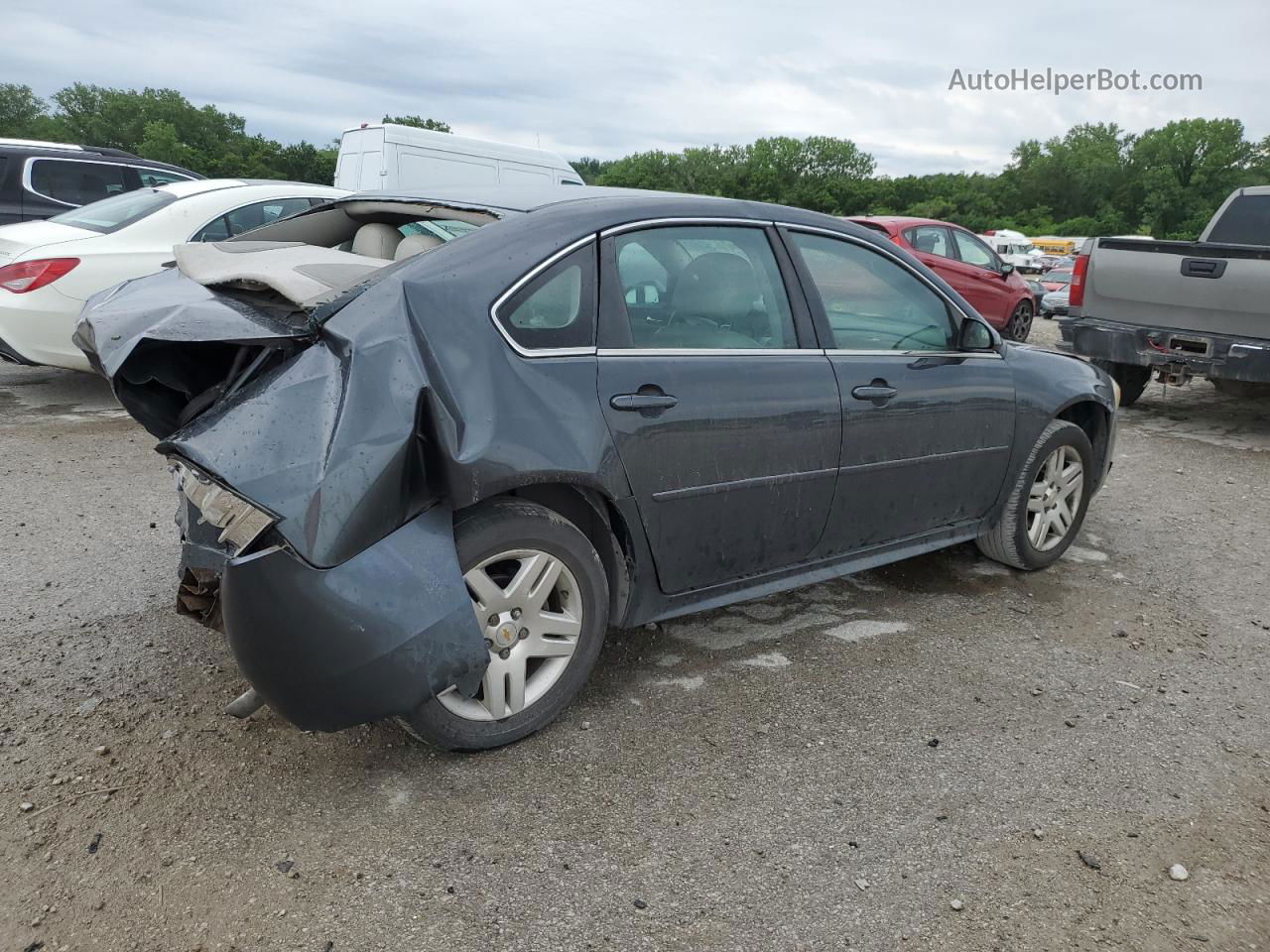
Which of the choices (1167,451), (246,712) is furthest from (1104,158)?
(246,712)

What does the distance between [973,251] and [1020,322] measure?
4.47ft

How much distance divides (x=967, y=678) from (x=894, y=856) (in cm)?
114

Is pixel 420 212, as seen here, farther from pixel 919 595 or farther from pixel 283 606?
pixel 919 595

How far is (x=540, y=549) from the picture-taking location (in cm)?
277

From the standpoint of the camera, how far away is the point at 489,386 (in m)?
2.64

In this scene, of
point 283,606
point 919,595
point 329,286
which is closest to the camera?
point 283,606

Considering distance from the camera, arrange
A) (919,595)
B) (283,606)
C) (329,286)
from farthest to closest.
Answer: (919,595) < (329,286) < (283,606)

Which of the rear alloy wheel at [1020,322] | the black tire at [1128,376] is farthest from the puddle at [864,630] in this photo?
the rear alloy wheel at [1020,322]

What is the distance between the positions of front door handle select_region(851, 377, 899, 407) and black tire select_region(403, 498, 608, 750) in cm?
121

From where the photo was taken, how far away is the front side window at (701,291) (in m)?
3.06

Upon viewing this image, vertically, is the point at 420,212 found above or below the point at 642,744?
above

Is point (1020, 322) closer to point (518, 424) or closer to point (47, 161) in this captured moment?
point (47, 161)

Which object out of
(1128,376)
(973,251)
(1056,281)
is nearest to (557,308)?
(1128,376)

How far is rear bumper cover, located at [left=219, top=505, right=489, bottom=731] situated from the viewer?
7.83ft
